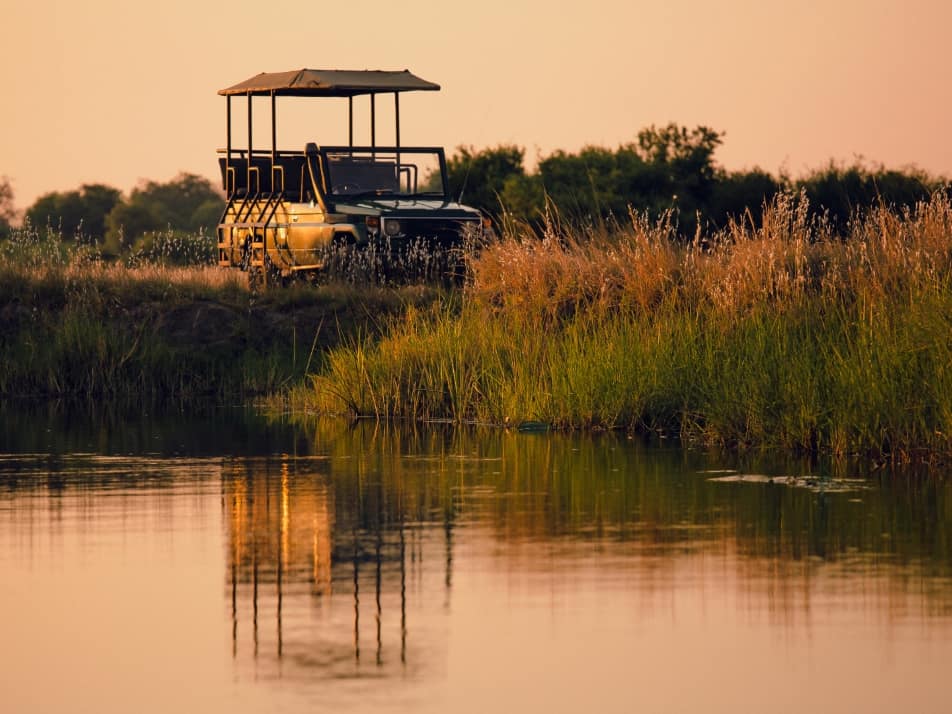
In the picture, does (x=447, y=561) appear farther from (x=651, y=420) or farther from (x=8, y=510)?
(x=651, y=420)

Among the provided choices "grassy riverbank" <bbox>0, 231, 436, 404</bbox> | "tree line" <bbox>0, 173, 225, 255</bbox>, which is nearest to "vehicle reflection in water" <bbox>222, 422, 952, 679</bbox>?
"grassy riverbank" <bbox>0, 231, 436, 404</bbox>

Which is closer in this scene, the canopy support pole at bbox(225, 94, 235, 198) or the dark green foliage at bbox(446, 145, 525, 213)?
the canopy support pole at bbox(225, 94, 235, 198)

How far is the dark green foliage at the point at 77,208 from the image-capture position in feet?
266

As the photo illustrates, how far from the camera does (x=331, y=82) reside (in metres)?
32.9

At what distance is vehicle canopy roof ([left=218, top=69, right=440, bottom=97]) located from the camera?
3316cm

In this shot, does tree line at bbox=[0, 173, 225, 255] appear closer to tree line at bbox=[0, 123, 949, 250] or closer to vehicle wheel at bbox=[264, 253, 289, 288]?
tree line at bbox=[0, 123, 949, 250]

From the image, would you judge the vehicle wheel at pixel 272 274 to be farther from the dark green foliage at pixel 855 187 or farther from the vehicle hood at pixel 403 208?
the dark green foliage at pixel 855 187

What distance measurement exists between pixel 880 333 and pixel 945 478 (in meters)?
2.35

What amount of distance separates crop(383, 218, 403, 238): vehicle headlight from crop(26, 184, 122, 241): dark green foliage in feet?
165

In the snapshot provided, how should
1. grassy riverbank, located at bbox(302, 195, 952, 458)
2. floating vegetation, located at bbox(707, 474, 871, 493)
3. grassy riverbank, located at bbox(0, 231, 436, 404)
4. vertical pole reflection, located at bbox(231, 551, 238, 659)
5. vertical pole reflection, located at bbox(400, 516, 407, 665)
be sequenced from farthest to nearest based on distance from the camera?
1. grassy riverbank, located at bbox(0, 231, 436, 404)
2. grassy riverbank, located at bbox(302, 195, 952, 458)
3. floating vegetation, located at bbox(707, 474, 871, 493)
4. vertical pole reflection, located at bbox(231, 551, 238, 659)
5. vertical pole reflection, located at bbox(400, 516, 407, 665)

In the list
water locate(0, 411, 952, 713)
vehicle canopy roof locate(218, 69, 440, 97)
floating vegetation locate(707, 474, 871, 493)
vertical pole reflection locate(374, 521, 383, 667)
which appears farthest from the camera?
vehicle canopy roof locate(218, 69, 440, 97)

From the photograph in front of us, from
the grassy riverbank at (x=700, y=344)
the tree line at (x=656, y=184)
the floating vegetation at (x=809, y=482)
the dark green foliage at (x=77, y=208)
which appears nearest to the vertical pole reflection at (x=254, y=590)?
the floating vegetation at (x=809, y=482)

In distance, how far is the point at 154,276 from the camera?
101 feet

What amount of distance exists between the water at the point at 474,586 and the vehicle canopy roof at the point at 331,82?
16.3 meters
